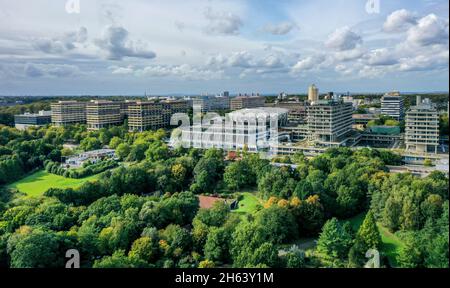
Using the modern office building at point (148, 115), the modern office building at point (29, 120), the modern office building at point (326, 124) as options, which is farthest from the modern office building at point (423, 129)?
the modern office building at point (29, 120)

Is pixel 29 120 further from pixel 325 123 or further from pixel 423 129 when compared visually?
pixel 423 129

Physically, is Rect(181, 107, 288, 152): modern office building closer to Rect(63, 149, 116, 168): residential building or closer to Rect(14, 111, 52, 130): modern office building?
Rect(63, 149, 116, 168): residential building

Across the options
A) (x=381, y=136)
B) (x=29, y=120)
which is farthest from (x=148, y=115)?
(x=381, y=136)

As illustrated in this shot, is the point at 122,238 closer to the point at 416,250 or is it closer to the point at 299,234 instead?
the point at 299,234

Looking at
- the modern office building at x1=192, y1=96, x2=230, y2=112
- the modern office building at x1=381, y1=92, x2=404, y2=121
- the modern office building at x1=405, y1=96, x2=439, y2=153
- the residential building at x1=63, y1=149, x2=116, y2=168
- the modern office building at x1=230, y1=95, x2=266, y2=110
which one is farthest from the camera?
the modern office building at x1=230, y1=95, x2=266, y2=110

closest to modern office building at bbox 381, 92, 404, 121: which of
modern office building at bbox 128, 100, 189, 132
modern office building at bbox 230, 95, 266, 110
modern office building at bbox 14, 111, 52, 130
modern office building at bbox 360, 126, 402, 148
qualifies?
modern office building at bbox 360, 126, 402, 148

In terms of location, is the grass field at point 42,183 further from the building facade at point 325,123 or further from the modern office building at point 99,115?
the modern office building at point 99,115

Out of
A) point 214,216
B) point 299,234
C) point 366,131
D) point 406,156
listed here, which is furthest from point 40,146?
point 366,131
